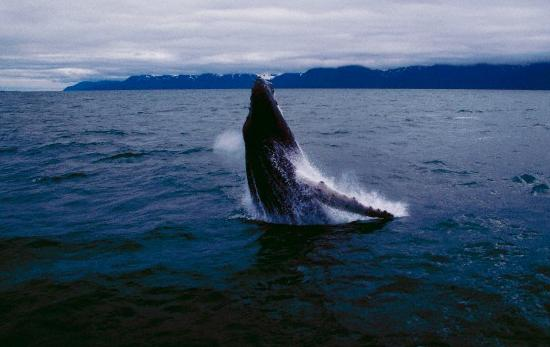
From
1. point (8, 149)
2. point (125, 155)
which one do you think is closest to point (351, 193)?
point (125, 155)

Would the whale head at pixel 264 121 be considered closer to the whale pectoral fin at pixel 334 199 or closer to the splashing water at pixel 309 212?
the splashing water at pixel 309 212

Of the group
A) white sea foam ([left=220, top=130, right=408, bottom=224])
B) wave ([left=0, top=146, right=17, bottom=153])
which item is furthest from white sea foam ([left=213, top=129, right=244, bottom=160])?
wave ([left=0, top=146, right=17, bottom=153])

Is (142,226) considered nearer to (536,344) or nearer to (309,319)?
(309,319)

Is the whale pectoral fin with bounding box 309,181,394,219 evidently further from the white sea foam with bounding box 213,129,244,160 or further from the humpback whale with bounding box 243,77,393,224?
the white sea foam with bounding box 213,129,244,160

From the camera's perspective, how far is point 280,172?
9.62 meters

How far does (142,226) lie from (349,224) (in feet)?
16.0

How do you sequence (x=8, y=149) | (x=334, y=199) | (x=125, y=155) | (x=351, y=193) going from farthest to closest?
(x=8, y=149) < (x=125, y=155) < (x=351, y=193) < (x=334, y=199)

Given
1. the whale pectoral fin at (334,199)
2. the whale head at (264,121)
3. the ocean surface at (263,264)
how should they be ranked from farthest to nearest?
the whale pectoral fin at (334,199) → the whale head at (264,121) → the ocean surface at (263,264)

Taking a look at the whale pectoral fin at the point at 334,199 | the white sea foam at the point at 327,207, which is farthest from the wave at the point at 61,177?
the whale pectoral fin at the point at 334,199

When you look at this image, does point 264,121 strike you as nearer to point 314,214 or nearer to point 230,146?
point 314,214

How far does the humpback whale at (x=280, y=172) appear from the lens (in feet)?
30.7

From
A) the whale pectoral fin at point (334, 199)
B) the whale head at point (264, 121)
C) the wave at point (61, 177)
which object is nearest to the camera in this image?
the whale head at point (264, 121)

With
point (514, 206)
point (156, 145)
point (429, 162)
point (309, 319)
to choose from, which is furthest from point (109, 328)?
point (156, 145)

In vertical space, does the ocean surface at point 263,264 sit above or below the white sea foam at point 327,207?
below
